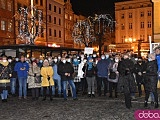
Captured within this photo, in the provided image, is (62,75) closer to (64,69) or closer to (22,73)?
(64,69)

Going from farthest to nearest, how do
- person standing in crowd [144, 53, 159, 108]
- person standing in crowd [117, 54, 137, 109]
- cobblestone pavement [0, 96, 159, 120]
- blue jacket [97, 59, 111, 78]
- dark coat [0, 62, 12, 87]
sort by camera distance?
1. blue jacket [97, 59, 111, 78]
2. dark coat [0, 62, 12, 87]
3. person standing in crowd [117, 54, 137, 109]
4. person standing in crowd [144, 53, 159, 108]
5. cobblestone pavement [0, 96, 159, 120]

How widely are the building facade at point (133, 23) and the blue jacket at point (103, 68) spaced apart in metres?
65.6

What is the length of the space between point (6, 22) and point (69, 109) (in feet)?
126

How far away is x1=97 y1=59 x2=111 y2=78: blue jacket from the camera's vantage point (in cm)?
1556

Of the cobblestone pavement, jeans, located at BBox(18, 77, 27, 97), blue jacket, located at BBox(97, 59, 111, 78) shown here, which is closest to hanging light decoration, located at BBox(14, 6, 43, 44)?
jeans, located at BBox(18, 77, 27, 97)

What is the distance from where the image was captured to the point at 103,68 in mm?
15562

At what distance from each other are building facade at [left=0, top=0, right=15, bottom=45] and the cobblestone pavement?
33384 mm

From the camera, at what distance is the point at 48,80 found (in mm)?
14570

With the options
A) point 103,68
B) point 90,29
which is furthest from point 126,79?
point 90,29

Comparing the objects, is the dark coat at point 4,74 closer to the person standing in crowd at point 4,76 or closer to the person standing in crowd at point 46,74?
the person standing in crowd at point 4,76

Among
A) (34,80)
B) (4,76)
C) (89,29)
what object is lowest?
(34,80)

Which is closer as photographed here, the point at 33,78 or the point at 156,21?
the point at 33,78

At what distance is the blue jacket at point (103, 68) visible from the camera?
51.1 ft

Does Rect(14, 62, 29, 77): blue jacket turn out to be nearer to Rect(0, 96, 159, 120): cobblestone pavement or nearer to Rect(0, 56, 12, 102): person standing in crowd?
Rect(0, 56, 12, 102): person standing in crowd
